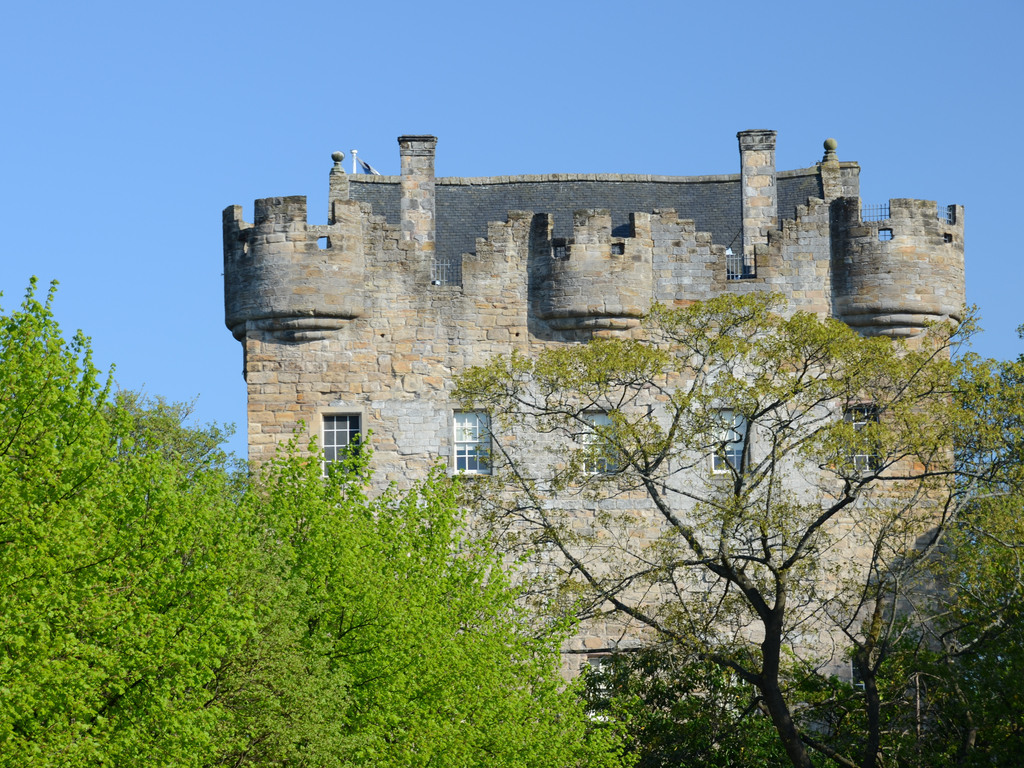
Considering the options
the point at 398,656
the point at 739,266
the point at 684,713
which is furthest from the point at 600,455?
the point at 739,266

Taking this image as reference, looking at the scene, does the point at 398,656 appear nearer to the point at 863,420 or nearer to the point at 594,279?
the point at 863,420

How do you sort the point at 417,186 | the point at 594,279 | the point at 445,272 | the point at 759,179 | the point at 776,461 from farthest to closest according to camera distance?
the point at 417,186 < the point at 759,179 < the point at 445,272 < the point at 594,279 < the point at 776,461

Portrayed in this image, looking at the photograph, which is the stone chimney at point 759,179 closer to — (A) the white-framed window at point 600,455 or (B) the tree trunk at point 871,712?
(A) the white-framed window at point 600,455

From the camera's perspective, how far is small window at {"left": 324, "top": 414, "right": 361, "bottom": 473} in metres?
30.2

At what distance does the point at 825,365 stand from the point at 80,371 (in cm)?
1142

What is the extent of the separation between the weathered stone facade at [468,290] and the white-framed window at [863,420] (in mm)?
5609

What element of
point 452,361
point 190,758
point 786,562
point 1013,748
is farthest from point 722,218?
point 190,758

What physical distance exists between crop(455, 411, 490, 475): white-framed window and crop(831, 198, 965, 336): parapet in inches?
277

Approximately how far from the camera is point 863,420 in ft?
82.5

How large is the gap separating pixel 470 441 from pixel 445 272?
13.6ft

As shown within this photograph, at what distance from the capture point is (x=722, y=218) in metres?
35.7

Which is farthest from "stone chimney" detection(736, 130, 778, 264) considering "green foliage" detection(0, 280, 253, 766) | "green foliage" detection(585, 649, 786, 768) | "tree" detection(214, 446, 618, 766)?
"green foliage" detection(0, 280, 253, 766)

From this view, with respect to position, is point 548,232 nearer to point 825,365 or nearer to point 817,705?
point 825,365

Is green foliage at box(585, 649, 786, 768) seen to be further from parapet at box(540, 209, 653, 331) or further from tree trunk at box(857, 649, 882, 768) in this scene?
parapet at box(540, 209, 653, 331)
